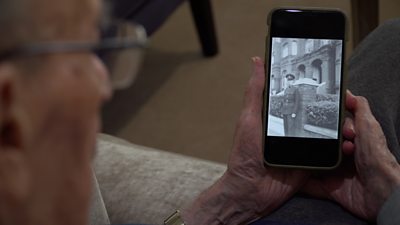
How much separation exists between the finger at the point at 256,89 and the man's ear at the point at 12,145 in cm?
54

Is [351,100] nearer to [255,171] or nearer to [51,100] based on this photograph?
[255,171]

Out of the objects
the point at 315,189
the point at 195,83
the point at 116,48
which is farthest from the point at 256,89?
the point at 195,83

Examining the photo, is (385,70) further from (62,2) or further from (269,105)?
(62,2)

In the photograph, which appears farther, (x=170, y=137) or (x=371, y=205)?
(x=170, y=137)

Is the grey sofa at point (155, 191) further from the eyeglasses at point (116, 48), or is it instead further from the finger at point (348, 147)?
the eyeglasses at point (116, 48)

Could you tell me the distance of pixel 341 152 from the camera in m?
1.01

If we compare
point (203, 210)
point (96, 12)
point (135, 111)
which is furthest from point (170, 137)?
point (96, 12)

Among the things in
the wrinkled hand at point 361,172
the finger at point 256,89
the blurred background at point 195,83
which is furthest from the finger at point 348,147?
the blurred background at point 195,83

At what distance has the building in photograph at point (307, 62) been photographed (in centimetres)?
100

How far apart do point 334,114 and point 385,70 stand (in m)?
0.14

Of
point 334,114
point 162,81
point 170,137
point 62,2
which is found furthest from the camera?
point 162,81

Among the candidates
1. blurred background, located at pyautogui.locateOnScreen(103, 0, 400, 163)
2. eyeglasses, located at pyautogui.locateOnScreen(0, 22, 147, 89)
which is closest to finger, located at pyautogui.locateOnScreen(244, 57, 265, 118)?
eyeglasses, located at pyautogui.locateOnScreen(0, 22, 147, 89)

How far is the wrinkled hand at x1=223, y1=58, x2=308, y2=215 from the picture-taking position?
1016 mm

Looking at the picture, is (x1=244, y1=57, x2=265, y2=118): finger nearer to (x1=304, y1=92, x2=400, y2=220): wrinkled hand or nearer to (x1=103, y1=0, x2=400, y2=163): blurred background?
(x1=304, y1=92, x2=400, y2=220): wrinkled hand
